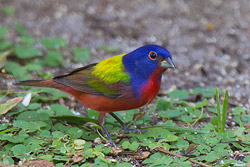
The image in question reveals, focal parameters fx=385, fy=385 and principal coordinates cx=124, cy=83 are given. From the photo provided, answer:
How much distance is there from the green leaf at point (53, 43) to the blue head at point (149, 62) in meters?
2.51

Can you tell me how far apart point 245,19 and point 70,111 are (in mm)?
4320

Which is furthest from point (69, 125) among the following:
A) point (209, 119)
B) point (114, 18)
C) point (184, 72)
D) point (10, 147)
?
point (114, 18)

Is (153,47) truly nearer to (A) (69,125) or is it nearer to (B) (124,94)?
(B) (124,94)

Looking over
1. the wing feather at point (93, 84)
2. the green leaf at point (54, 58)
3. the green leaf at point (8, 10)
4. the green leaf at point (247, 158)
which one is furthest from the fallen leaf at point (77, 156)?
the green leaf at point (8, 10)

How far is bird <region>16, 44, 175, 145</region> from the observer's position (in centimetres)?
372

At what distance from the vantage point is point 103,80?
3.92m

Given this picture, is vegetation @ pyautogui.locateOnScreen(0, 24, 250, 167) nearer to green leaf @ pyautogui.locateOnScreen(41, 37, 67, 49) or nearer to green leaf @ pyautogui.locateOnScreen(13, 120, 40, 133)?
green leaf @ pyautogui.locateOnScreen(13, 120, 40, 133)

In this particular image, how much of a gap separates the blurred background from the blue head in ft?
5.53

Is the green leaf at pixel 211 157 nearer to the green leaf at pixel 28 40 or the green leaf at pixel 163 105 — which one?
the green leaf at pixel 163 105

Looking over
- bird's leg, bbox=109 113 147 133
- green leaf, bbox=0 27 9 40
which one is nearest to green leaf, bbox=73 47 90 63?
green leaf, bbox=0 27 9 40

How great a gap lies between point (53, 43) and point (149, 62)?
2.73 metres

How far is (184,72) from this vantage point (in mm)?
5766

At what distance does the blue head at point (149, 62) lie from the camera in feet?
12.3

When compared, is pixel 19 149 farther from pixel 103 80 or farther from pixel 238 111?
pixel 238 111
